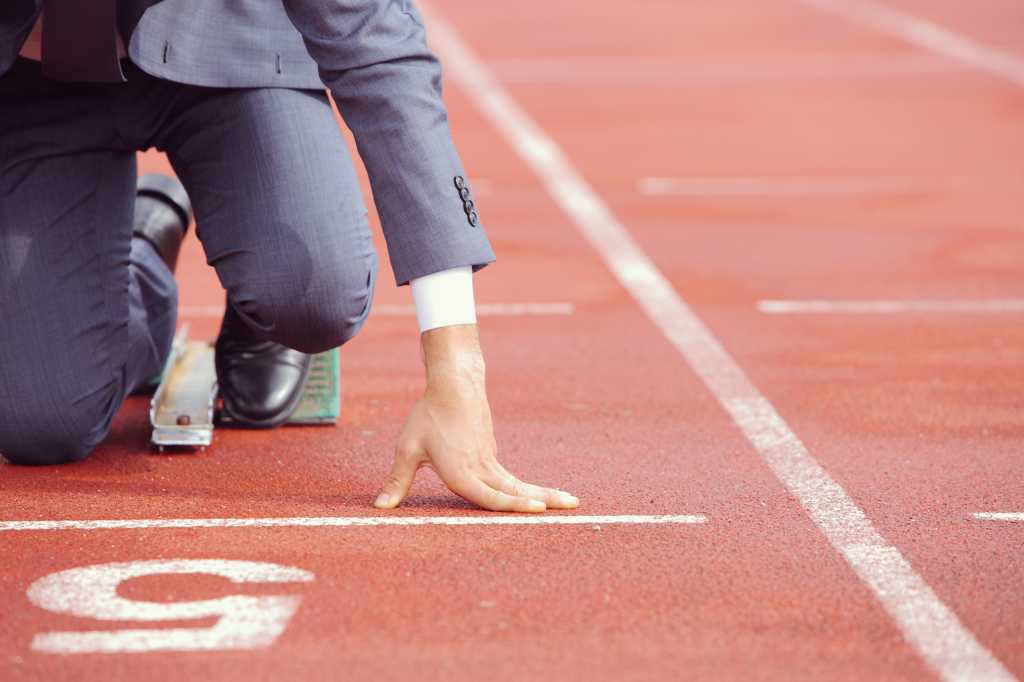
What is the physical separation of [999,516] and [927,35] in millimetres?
12590

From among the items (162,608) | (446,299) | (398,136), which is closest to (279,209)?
(398,136)

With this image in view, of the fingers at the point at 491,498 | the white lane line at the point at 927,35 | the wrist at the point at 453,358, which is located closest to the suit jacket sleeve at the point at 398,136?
the wrist at the point at 453,358

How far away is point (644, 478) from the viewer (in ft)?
13.4

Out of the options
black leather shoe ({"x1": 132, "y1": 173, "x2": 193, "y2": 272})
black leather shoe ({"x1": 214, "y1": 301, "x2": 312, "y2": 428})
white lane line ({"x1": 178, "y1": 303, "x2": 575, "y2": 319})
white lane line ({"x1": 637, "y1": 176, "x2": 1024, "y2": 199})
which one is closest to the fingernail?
black leather shoe ({"x1": 214, "y1": 301, "x2": 312, "y2": 428})

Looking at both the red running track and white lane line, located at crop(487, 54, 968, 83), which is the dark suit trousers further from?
white lane line, located at crop(487, 54, 968, 83)

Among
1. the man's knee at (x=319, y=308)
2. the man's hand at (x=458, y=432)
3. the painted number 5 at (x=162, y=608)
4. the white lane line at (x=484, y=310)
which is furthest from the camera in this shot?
the white lane line at (x=484, y=310)

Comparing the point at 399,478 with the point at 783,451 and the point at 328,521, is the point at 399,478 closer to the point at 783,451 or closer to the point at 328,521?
the point at 328,521

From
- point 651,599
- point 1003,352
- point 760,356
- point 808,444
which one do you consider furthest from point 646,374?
point 651,599

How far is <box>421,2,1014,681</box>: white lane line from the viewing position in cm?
307

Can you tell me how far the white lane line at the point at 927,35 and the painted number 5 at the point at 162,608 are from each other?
400 inches

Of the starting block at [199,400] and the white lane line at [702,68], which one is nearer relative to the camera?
the starting block at [199,400]

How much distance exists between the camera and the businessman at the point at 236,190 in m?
3.64

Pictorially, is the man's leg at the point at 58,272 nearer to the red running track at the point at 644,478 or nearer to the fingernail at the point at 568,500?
the red running track at the point at 644,478

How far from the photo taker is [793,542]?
360 centimetres
